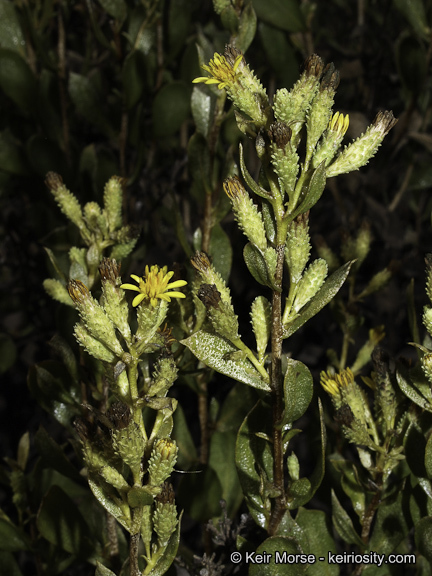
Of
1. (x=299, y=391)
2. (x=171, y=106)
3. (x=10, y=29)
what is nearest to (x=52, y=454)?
(x=299, y=391)

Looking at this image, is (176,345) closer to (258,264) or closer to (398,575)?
(258,264)

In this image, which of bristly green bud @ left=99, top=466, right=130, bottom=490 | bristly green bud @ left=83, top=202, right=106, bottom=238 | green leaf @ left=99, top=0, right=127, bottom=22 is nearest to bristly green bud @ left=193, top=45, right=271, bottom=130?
bristly green bud @ left=83, top=202, right=106, bottom=238

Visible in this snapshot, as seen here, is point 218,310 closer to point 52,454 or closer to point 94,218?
point 94,218

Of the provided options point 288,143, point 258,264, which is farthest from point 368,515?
point 288,143

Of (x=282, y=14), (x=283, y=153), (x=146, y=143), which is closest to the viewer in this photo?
(x=283, y=153)

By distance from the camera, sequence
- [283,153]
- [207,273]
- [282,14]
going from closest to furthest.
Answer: [283,153], [207,273], [282,14]

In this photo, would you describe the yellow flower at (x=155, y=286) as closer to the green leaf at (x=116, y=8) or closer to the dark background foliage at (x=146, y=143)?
the dark background foliage at (x=146, y=143)
